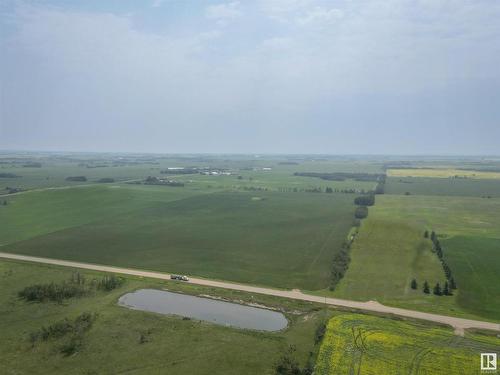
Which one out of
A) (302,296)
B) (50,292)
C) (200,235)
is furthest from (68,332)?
(200,235)

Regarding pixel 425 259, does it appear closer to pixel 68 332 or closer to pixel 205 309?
pixel 205 309

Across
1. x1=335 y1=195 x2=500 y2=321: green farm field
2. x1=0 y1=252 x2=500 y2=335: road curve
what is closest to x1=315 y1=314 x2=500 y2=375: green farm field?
x1=0 y1=252 x2=500 y2=335: road curve

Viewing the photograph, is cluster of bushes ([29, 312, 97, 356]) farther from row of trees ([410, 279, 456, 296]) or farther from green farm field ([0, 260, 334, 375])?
row of trees ([410, 279, 456, 296])

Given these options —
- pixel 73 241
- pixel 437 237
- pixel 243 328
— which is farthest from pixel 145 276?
pixel 437 237

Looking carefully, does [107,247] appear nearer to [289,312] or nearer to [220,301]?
[220,301]

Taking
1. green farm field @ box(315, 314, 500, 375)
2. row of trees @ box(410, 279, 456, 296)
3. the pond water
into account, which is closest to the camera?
green farm field @ box(315, 314, 500, 375)

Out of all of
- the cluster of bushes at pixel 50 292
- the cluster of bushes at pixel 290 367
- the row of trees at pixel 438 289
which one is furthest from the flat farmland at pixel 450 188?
the cluster of bushes at pixel 50 292
